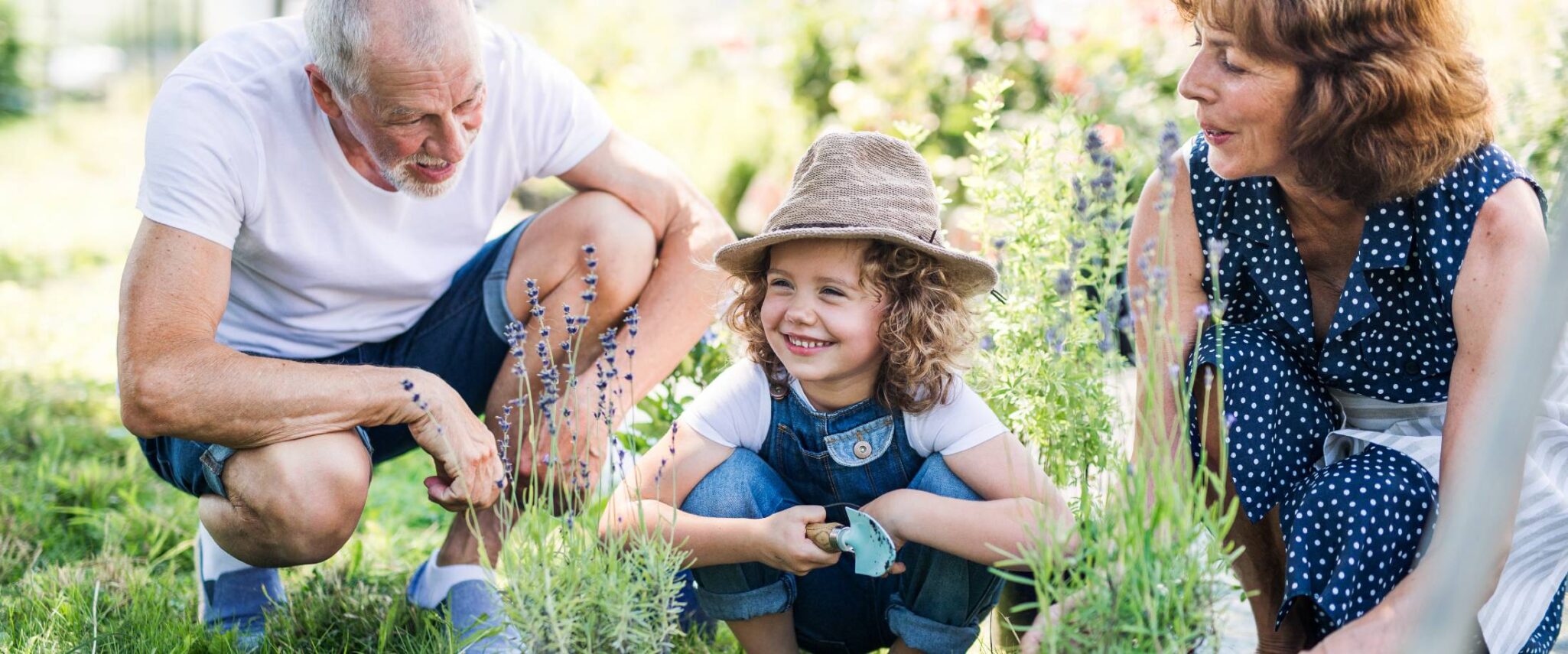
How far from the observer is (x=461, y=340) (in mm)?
3109

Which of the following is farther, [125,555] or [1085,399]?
[125,555]

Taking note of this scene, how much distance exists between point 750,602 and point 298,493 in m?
0.92

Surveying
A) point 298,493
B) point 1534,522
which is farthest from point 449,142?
point 1534,522

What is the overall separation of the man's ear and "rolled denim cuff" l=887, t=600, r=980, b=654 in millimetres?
1536

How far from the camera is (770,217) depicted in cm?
247

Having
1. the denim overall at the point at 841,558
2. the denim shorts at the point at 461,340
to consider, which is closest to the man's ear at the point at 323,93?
the denim shorts at the point at 461,340

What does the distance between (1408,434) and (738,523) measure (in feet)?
4.04

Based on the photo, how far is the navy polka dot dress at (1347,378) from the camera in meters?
2.14

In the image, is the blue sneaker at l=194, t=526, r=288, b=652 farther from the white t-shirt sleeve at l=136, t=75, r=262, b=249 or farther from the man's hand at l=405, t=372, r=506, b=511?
the white t-shirt sleeve at l=136, t=75, r=262, b=249

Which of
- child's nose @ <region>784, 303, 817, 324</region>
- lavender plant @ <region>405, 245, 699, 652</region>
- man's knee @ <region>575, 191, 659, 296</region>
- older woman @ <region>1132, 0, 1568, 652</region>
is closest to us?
lavender plant @ <region>405, 245, 699, 652</region>

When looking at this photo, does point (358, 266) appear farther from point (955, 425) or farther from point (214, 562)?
point (955, 425)

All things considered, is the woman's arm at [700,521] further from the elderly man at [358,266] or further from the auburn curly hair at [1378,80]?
the auburn curly hair at [1378,80]

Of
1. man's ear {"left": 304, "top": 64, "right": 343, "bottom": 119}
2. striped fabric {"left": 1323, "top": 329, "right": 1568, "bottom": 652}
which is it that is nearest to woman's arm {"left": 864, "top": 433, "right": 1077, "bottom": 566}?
striped fabric {"left": 1323, "top": 329, "right": 1568, "bottom": 652}

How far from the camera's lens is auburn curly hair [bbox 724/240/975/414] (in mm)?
2387
